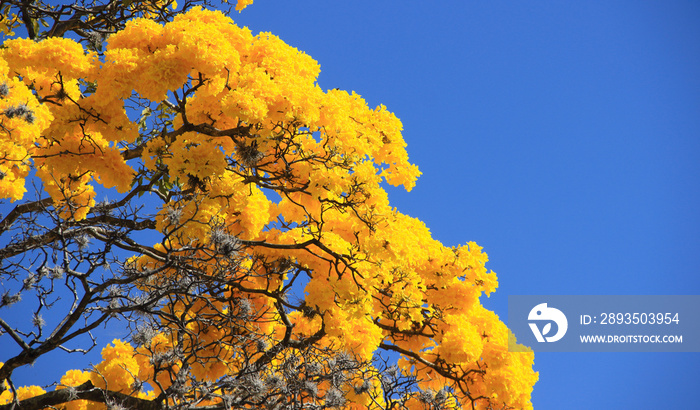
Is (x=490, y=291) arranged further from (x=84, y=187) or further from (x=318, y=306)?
(x=84, y=187)

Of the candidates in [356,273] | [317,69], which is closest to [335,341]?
[356,273]

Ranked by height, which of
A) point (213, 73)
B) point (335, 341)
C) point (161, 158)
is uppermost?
point (213, 73)

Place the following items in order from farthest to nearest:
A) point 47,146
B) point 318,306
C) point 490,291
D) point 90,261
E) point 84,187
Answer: point 490,291 → point 318,306 → point 84,187 → point 47,146 → point 90,261

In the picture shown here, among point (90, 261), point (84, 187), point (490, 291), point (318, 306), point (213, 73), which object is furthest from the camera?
point (490, 291)

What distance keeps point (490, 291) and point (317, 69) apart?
168 inches

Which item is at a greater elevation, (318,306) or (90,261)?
(318,306)

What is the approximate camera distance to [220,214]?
7.23 m

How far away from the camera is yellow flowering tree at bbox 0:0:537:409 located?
5.93 m

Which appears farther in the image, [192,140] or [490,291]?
[490,291]

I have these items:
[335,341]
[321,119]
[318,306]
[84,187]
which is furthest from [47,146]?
[335,341]

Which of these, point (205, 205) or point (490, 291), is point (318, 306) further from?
point (490, 291)

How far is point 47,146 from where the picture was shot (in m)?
6.83

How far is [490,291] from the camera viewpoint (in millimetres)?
9266

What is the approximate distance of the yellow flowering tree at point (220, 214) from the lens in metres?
5.93
